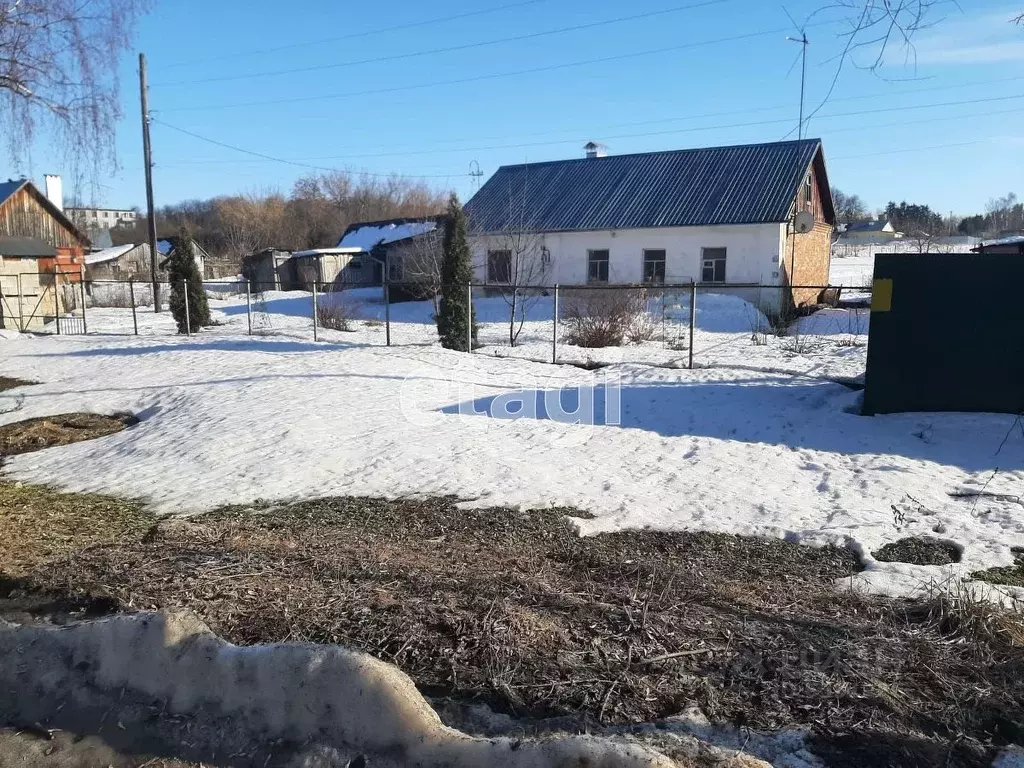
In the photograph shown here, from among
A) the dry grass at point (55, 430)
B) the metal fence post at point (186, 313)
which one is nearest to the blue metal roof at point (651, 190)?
the metal fence post at point (186, 313)

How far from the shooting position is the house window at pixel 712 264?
93.4ft

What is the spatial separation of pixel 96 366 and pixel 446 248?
7.38m

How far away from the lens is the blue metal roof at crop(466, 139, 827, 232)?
28.5 metres

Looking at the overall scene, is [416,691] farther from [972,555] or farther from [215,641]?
[972,555]

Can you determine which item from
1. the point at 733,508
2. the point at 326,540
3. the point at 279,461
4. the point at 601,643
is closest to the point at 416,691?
the point at 601,643

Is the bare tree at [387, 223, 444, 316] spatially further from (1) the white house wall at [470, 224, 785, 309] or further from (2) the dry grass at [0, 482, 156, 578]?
(2) the dry grass at [0, 482, 156, 578]

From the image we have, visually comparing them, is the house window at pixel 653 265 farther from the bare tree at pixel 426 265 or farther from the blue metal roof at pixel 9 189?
the blue metal roof at pixel 9 189

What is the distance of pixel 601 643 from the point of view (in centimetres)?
354

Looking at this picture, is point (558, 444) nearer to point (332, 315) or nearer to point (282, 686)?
point (282, 686)

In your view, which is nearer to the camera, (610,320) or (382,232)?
(610,320)

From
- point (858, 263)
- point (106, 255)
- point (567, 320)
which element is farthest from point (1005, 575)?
point (106, 255)

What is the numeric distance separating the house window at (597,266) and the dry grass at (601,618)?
25.6 metres

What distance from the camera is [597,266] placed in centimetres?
3089

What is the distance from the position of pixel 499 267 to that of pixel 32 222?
1952 centimetres
